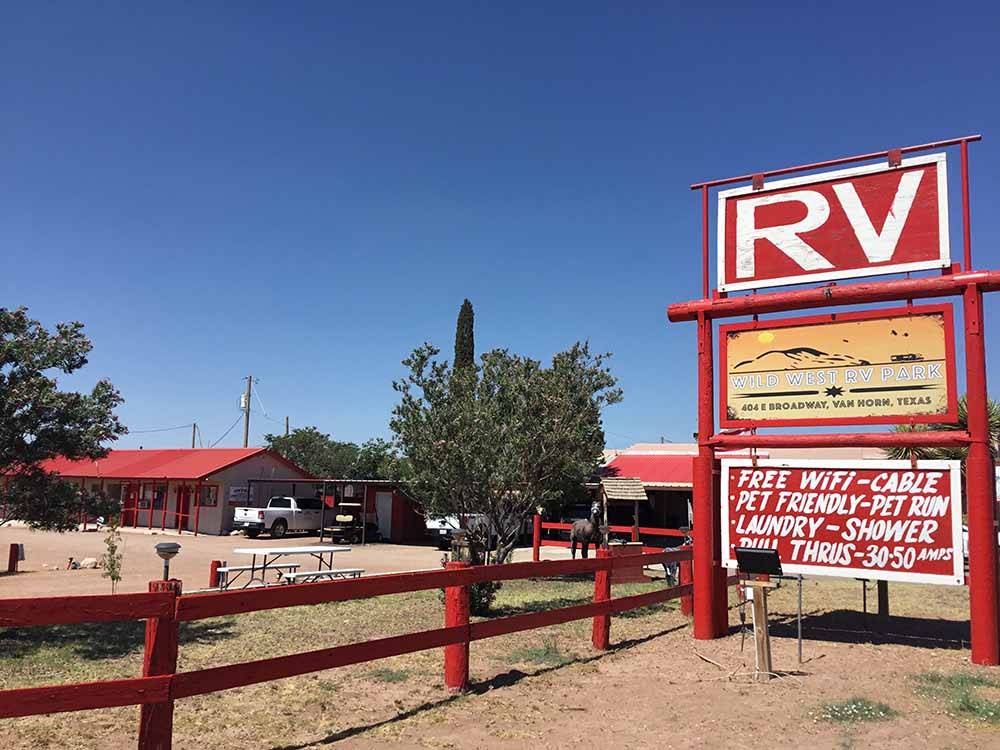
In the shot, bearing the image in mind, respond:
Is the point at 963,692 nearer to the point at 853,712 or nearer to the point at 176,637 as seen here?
the point at 853,712

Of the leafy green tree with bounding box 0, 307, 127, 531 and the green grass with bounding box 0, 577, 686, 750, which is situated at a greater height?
the leafy green tree with bounding box 0, 307, 127, 531

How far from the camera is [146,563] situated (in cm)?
2258

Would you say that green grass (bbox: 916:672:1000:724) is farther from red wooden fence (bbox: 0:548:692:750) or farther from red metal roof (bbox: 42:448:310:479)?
red metal roof (bbox: 42:448:310:479)

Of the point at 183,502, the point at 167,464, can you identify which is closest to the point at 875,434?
the point at 183,502

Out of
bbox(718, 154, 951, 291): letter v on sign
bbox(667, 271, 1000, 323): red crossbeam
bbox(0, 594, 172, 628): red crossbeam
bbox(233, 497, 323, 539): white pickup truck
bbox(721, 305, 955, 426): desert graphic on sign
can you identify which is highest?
bbox(718, 154, 951, 291): letter v on sign

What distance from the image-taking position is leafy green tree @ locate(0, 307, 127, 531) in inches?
403

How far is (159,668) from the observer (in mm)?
4938

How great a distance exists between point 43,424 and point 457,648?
6.98 metres

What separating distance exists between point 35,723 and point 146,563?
18.0 meters

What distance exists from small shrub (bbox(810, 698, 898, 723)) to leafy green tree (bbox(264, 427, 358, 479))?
52.4 metres

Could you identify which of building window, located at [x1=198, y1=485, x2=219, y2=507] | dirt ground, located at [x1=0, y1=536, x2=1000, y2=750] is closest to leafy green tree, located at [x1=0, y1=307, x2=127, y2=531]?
dirt ground, located at [x1=0, y1=536, x2=1000, y2=750]

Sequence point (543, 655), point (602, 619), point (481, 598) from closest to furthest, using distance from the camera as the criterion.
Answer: point (543, 655)
point (602, 619)
point (481, 598)

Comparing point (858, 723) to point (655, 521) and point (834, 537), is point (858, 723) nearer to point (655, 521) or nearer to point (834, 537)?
point (834, 537)

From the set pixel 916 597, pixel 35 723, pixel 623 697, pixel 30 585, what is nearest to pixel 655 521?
pixel 916 597
